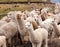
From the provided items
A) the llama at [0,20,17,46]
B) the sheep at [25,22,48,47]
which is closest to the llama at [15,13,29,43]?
the llama at [0,20,17,46]

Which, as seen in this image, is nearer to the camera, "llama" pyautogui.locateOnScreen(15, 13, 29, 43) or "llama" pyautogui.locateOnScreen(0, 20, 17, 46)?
"llama" pyautogui.locateOnScreen(0, 20, 17, 46)

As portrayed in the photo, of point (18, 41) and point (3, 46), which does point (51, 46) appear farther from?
point (3, 46)

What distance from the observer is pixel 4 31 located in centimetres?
848

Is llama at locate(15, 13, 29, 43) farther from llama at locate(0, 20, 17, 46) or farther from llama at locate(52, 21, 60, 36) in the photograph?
llama at locate(52, 21, 60, 36)

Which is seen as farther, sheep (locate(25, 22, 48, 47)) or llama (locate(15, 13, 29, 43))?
llama (locate(15, 13, 29, 43))

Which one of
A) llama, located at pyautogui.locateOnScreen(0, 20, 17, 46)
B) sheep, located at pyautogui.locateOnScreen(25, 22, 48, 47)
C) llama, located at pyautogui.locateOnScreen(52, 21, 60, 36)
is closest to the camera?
sheep, located at pyautogui.locateOnScreen(25, 22, 48, 47)


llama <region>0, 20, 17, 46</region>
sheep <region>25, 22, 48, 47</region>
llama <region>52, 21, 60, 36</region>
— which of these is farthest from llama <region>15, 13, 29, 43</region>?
sheep <region>25, 22, 48, 47</region>

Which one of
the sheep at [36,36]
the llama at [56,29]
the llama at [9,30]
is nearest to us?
the sheep at [36,36]

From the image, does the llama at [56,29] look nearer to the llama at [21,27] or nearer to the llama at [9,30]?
the llama at [21,27]

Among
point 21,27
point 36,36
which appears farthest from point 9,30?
point 36,36

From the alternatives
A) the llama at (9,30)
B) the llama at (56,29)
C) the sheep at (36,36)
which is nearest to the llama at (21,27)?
the llama at (9,30)

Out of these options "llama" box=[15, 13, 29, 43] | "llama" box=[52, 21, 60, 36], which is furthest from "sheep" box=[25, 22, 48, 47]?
"llama" box=[15, 13, 29, 43]

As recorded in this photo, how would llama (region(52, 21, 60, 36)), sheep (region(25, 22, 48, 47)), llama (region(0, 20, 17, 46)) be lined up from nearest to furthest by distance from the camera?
1. sheep (region(25, 22, 48, 47))
2. llama (region(0, 20, 17, 46))
3. llama (region(52, 21, 60, 36))

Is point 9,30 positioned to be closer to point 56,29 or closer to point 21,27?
point 21,27
